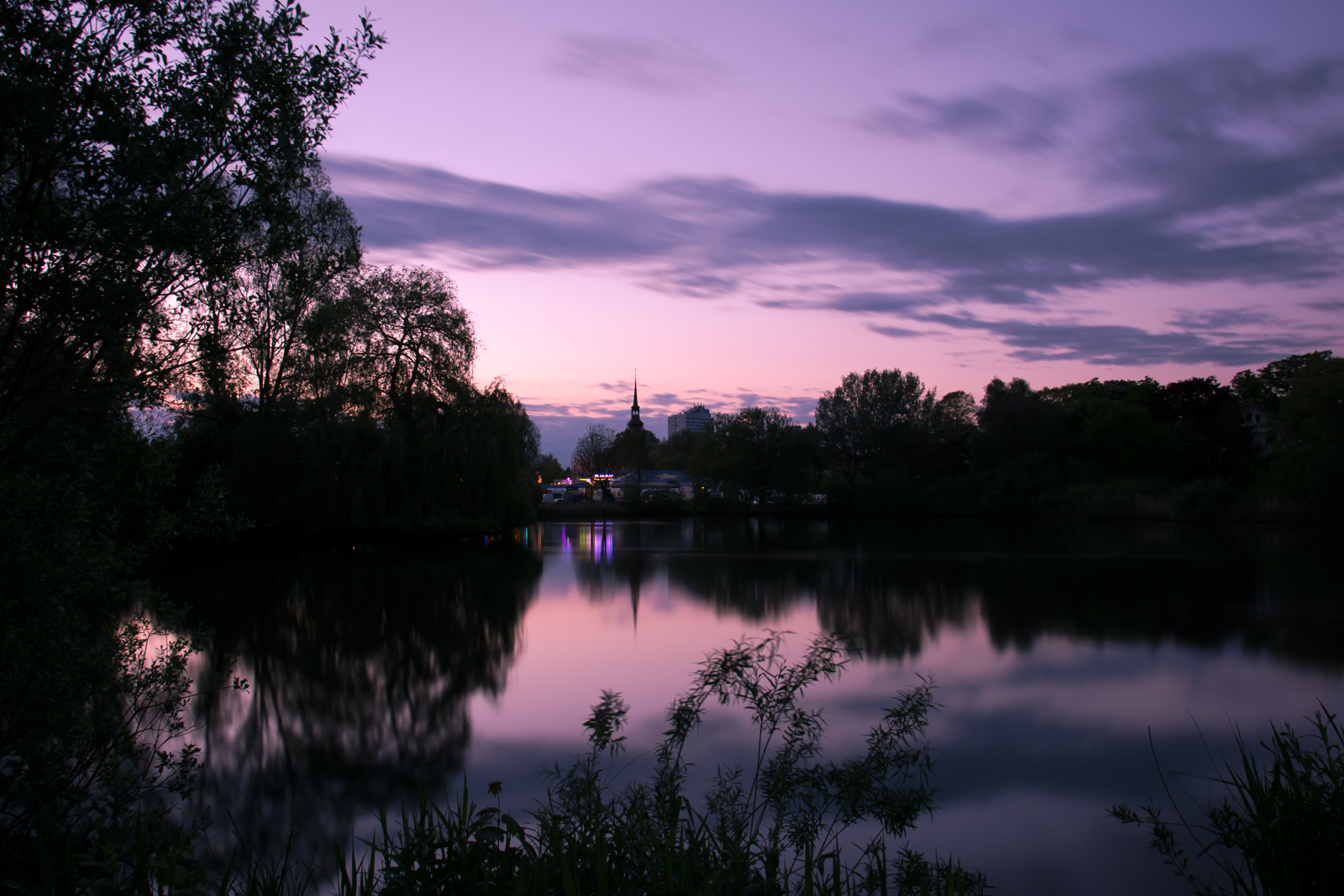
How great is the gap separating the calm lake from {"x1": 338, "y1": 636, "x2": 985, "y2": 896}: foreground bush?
0.73 meters

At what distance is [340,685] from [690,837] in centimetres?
776

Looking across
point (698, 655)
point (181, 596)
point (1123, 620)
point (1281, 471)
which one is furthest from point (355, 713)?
point (1281, 471)

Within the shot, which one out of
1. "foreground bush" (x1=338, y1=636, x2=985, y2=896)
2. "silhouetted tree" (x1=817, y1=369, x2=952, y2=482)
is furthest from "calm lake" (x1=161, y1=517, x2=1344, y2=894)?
"silhouetted tree" (x1=817, y1=369, x2=952, y2=482)

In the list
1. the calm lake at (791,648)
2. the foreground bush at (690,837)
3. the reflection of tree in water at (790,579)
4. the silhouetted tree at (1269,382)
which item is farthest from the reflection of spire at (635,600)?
the silhouetted tree at (1269,382)

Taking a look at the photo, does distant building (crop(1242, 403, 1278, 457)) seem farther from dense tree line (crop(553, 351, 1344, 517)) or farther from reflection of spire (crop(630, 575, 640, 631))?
reflection of spire (crop(630, 575, 640, 631))

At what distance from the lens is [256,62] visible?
196 inches

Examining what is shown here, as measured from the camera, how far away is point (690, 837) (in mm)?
4246

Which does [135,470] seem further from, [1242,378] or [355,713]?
[1242,378]

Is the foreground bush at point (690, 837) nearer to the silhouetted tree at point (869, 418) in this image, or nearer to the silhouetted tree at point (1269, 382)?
the silhouetted tree at point (869, 418)

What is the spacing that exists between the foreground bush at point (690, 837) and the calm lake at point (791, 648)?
2.41 feet

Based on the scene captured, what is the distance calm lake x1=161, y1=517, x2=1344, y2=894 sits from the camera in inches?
275

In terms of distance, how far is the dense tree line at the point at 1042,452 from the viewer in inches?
1660

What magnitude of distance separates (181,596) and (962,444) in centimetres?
5604

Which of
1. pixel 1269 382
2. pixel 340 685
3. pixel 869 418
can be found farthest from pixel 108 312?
pixel 1269 382
